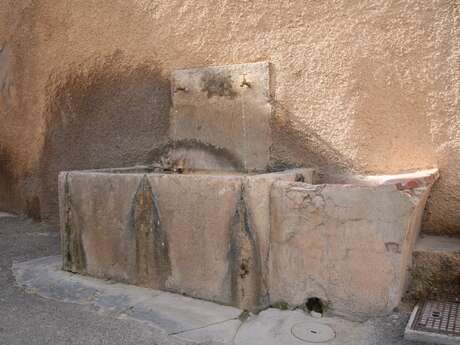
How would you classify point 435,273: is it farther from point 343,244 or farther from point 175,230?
point 175,230

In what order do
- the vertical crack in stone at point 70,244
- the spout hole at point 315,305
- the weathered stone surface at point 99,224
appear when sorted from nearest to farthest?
1. the spout hole at point 315,305
2. the weathered stone surface at point 99,224
3. the vertical crack in stone at point 70,244

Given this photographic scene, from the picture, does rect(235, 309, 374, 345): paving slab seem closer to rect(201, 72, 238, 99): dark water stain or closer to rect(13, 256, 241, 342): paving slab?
rect(13, 256, 241, 342): paving slab

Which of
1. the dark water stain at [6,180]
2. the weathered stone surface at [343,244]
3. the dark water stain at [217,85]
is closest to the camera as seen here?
the weathered stone surface at [343,244]

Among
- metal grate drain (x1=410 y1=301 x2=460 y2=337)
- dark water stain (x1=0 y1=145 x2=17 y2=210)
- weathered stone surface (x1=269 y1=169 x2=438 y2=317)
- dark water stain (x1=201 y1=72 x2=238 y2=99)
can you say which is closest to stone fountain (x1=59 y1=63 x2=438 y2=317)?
weathered stone surface (x1=269 y1=169 x2=438 y2=317)

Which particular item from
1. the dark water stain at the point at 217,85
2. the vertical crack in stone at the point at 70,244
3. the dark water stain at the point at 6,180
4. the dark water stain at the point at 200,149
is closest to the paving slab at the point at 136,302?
the vertical crack in stone at the point at 70,244

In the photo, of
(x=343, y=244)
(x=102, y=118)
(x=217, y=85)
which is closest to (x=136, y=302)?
(x=343, y=244)

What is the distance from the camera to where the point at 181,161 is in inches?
146

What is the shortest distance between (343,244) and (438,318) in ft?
1.86

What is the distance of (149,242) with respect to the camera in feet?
8.92

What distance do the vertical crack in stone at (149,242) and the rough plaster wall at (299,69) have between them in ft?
3.61

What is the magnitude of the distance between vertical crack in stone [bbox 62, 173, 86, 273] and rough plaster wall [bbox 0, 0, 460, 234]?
104 cm

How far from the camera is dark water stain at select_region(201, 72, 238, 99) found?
3455 mm

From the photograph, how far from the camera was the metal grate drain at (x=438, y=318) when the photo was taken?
1.99 meters

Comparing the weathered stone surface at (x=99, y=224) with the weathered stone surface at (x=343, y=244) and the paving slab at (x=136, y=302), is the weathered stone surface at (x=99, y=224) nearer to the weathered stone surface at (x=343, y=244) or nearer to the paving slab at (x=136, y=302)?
the paving slab at (x=136, y=302)
